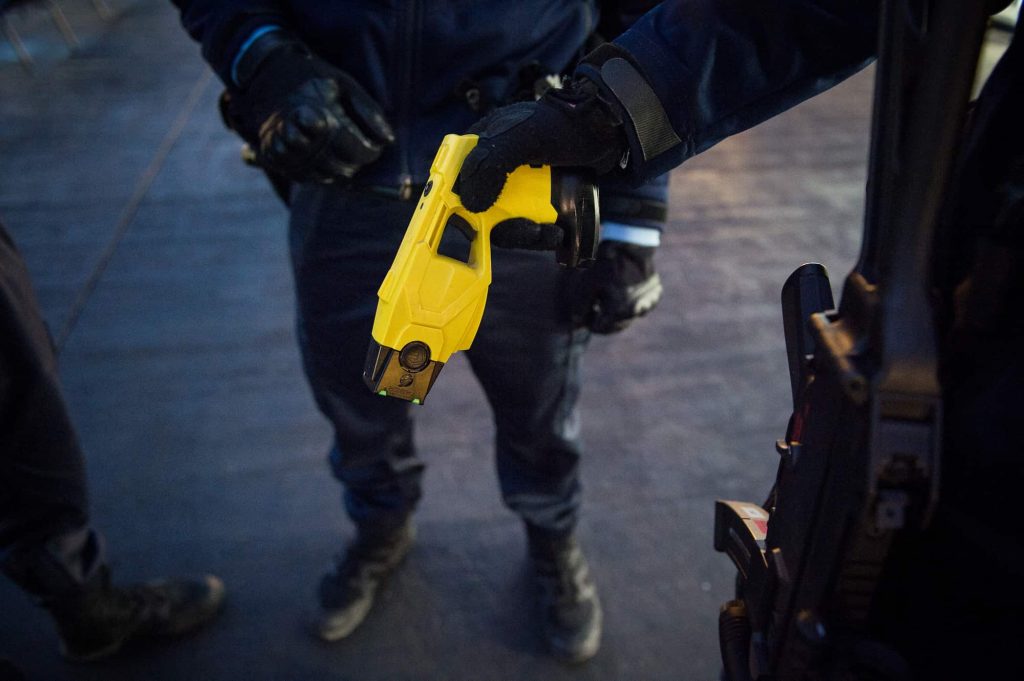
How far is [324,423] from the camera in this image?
1.83m

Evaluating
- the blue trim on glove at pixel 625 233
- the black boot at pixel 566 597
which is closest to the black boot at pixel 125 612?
the black boot at pixel 566 597

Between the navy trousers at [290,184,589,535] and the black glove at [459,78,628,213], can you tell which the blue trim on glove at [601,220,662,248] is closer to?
the navy trousers at [290,184,589,535]

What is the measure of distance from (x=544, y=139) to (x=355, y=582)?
103 centimetres

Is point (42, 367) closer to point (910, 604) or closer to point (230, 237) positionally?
point (910, 604)

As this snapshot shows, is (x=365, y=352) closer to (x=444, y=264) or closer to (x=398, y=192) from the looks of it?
(x=398, y=192)

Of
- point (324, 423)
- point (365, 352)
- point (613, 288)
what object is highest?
point (613, 288)

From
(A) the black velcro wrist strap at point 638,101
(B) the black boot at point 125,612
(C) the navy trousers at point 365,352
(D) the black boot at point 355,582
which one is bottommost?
(B) the black boot at point 125,612

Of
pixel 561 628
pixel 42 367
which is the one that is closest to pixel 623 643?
pixel 561 628

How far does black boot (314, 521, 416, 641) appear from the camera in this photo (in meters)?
1.35

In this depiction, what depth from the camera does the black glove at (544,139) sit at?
2.09 feet

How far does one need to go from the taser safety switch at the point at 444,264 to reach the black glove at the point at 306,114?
30cm

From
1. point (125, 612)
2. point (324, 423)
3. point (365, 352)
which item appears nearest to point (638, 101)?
point (365, 352)

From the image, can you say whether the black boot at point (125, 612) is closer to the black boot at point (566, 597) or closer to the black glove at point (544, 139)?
the black boot at point (566, 597)

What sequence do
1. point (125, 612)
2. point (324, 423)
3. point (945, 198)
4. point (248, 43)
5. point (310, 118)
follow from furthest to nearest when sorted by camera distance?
point (324, 423) < point (125, 612) < point (248, 43) < point (310, 118) < point (945, 198)
